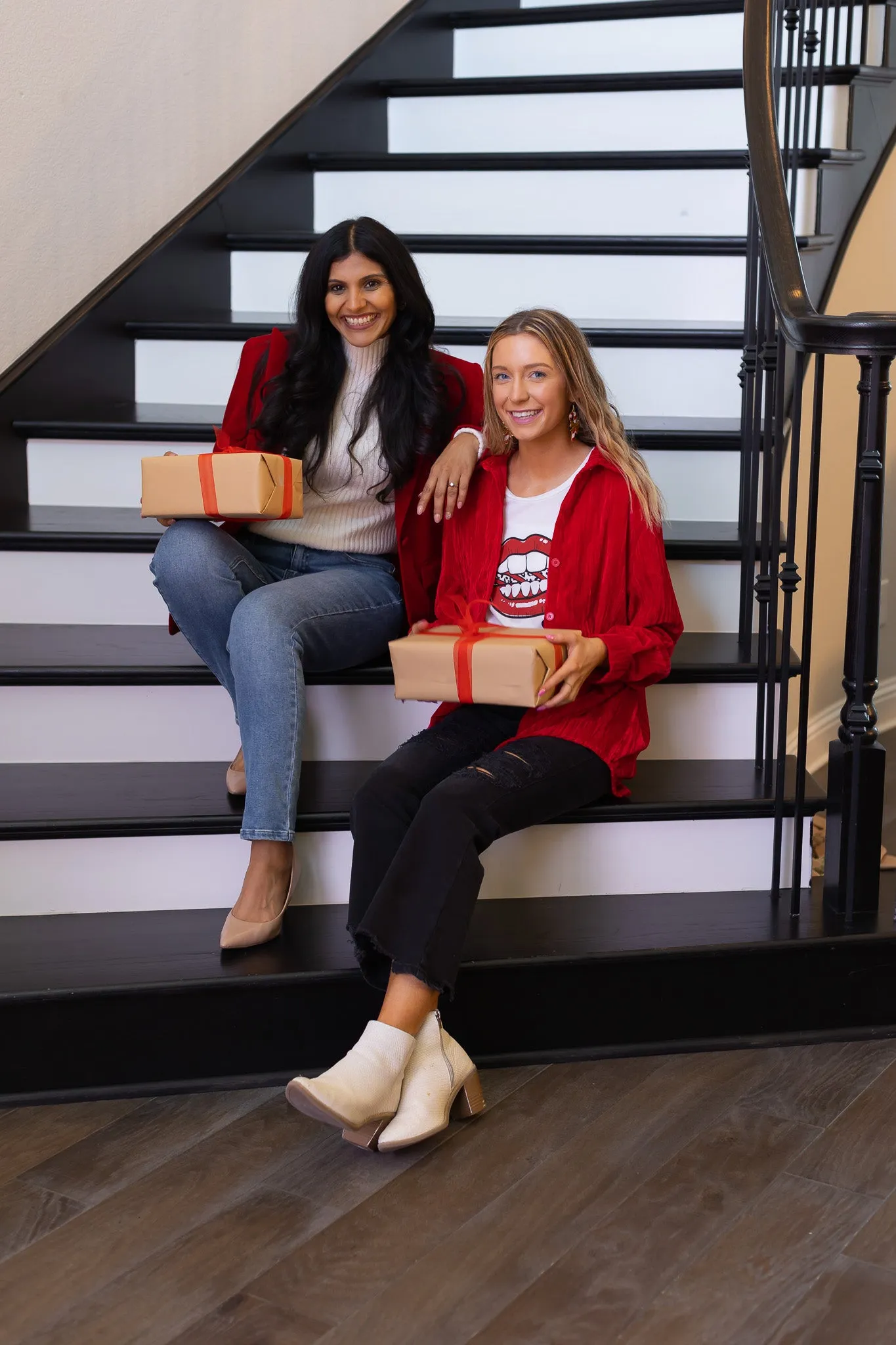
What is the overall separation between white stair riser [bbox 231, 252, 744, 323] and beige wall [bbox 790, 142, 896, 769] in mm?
305

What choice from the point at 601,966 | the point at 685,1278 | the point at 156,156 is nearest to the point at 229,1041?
the point at 601,966

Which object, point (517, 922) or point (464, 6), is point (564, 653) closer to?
point (517, 922)

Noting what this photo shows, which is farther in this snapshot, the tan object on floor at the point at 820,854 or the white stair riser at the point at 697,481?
the white stair riser at the point at 697,481

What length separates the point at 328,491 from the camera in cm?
217

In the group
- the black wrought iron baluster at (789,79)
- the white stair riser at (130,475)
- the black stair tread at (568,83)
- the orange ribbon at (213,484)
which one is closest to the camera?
the orange ribbon at (213,484)

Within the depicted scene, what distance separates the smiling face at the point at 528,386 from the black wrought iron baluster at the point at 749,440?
0.49 meters

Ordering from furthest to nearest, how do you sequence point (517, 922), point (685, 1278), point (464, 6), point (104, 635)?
1. point (464, 6)
2. point (104, 635)
3. point (517, 922)
4. point (685, 1278)

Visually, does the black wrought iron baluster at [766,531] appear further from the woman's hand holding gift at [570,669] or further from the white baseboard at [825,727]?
the white baseboard at [825,727]

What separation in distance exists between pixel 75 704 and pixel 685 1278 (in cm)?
129

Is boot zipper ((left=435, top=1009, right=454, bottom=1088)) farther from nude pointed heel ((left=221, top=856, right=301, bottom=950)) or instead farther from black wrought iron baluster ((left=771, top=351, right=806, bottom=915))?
black wrought iron baluster ((left=771, top=351, right=806, bottom=915))

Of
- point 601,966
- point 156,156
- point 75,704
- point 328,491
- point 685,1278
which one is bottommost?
point 685,1278

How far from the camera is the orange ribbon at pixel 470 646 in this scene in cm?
181

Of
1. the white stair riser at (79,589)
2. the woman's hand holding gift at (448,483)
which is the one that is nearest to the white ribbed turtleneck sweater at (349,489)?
the woman's hand holding gift at (448,483)

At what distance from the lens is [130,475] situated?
2637 millimetres
